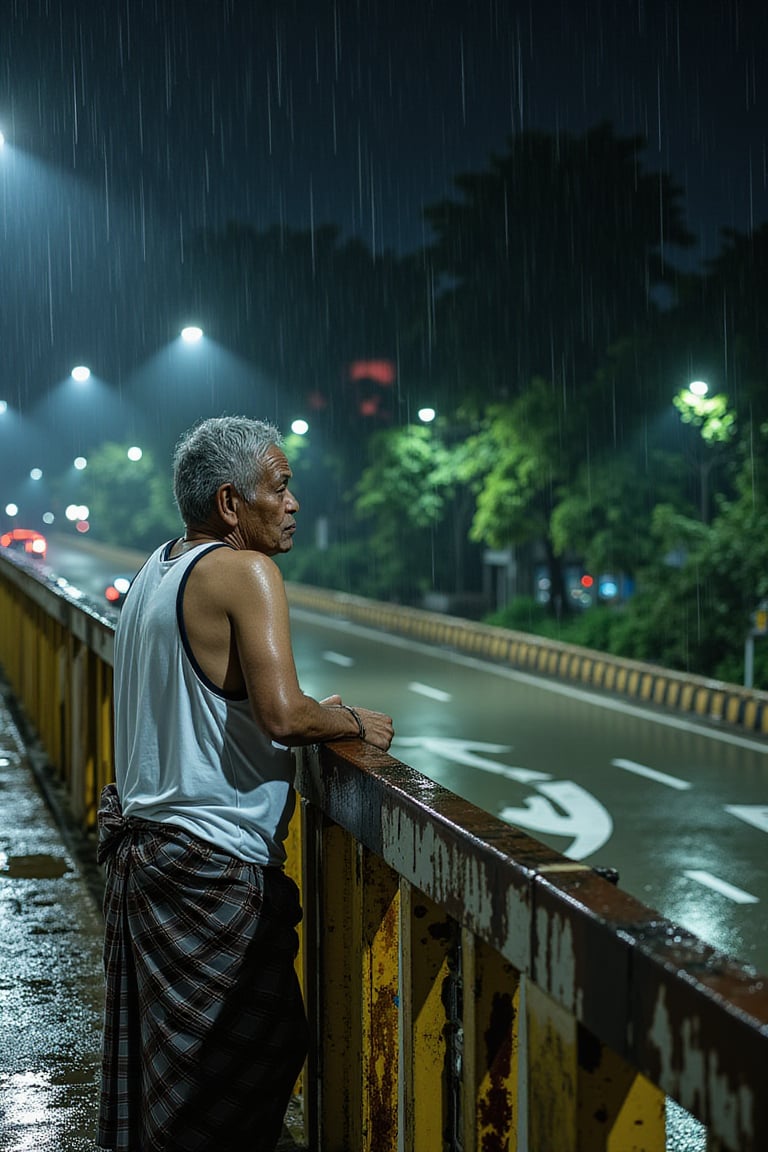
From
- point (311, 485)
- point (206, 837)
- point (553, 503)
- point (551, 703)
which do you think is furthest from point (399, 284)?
point (206, 837)

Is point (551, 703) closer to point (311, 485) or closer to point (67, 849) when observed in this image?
point (67, 849)

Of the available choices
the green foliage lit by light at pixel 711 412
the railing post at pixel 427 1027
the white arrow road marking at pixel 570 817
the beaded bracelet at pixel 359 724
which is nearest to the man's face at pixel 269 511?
the beaded bracelet at pixel 359 724

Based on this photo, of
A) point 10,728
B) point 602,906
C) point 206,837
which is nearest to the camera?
point 602,906

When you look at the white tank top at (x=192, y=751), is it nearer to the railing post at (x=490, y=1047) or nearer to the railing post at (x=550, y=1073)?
the railing post at (x=490, y=1047)

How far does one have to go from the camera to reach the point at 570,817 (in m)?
12.0

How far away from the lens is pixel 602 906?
1984 millimetres

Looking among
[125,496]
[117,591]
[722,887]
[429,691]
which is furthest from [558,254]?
[125,496]

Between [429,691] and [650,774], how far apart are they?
744cm

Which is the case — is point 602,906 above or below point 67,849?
above

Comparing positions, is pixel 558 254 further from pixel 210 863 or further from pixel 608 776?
pixel 210 863

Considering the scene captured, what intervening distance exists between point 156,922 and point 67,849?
158 inches

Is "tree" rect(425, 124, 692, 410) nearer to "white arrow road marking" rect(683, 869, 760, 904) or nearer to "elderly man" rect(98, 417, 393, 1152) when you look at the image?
"white arrow road marking" rect(683, 869, 760, 904)

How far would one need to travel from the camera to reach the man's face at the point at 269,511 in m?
3.20

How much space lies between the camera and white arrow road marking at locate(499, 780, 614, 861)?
1110cm
